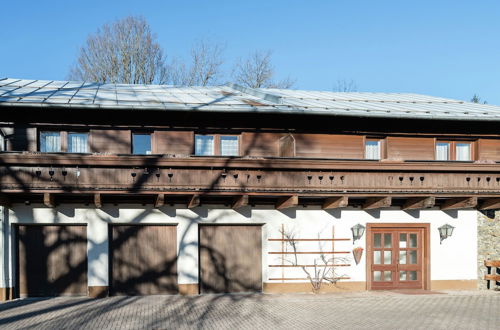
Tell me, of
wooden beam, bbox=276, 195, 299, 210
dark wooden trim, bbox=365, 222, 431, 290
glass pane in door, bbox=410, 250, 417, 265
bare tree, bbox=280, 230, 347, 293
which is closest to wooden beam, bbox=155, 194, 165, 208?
wooden beam, bbox=276, 195, 299, 210

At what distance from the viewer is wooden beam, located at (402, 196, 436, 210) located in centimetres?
1392

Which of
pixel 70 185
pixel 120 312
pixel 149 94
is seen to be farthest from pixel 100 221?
pixel 149 94

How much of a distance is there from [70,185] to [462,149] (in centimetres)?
1151

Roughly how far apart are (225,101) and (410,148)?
579 centimetres

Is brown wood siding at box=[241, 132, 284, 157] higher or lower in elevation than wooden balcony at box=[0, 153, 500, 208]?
higher

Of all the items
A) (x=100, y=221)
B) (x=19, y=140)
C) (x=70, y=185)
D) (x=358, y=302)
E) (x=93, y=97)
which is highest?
(x=93, y=97)

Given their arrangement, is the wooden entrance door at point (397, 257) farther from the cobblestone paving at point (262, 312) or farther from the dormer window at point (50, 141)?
the dormer window at point (50, 141)

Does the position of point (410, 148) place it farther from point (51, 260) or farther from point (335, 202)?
point (51, 260)

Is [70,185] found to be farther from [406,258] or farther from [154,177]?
[406,258]

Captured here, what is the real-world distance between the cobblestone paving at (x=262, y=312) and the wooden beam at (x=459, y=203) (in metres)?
2.46

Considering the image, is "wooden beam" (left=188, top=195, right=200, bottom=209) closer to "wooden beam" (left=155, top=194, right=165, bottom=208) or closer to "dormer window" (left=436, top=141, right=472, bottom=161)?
"wooden beam" (left=155, top=194, right=165, bottom=208)

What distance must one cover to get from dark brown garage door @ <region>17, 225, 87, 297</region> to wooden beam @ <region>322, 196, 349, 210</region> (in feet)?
21.5

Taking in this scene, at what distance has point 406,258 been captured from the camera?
50.2 ft

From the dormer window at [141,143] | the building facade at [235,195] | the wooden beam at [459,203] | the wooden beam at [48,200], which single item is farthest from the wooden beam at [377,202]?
the wooden beam at [48,200]
